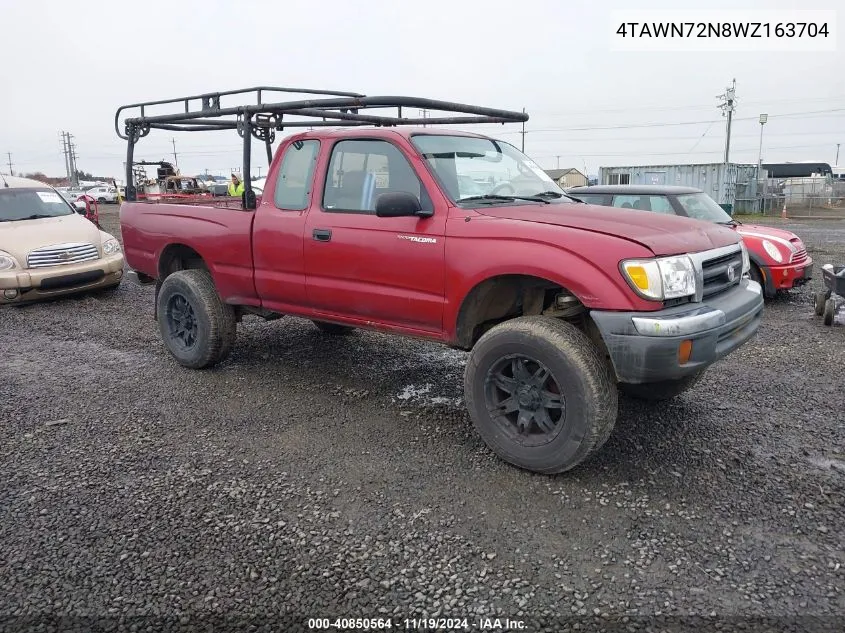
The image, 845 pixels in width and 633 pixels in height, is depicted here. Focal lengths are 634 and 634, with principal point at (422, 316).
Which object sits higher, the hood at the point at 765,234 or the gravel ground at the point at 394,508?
the hood at the point at 765,234

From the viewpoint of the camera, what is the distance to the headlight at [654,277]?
333cm

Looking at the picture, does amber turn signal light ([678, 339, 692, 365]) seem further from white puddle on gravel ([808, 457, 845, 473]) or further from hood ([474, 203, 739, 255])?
white puddle on gravel ([808, 457, 845, 473])

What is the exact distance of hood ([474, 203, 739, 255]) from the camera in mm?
3494

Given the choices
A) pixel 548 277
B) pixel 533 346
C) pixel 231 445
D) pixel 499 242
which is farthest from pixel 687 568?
pixel 231 445

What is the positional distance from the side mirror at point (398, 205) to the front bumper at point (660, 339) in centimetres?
130

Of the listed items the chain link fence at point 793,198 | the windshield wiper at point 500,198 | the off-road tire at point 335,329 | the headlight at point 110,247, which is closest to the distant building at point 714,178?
the chain link fence at point 793,198

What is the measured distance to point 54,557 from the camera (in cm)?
294

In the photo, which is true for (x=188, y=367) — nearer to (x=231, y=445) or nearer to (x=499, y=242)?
(x=231, y=445)

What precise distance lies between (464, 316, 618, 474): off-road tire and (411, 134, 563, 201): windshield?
1.05m

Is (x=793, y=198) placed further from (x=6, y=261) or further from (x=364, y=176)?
(x=6, y=261)

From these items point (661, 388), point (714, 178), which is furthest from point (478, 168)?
point (714, 178)

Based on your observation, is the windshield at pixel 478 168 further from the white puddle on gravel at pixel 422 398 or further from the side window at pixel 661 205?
the side window at pixel 661 205

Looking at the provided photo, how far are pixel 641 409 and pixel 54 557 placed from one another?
3774 mm

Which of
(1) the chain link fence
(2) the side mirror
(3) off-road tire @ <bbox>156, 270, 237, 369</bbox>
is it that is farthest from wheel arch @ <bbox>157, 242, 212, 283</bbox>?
(1) the chain link fence
